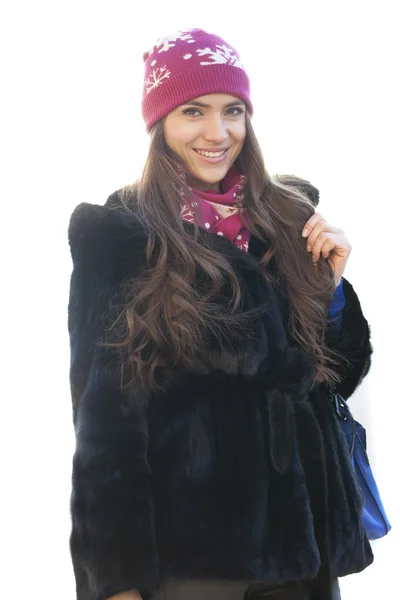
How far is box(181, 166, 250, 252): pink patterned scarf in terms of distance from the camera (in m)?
1.49

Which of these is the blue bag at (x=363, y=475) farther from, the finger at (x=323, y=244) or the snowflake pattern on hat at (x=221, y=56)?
the snowflake pattern on hat at (x=221, y=56)

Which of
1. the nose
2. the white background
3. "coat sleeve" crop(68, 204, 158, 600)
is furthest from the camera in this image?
the white background

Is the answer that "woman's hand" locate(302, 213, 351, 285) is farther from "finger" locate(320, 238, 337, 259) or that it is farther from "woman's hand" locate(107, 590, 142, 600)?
"woman's hand" locate(107, 590, 142, 600)

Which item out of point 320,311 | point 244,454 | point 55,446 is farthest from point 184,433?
point 55,446

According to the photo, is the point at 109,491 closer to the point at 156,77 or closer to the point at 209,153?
the point at 209,153

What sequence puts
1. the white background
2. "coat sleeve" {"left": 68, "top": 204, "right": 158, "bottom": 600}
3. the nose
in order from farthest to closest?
the white background
the nose
"coat sleeve" {"left": 68, "top": 204, "right": 158, "bottom": 600}

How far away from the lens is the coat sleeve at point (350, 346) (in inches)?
59.9

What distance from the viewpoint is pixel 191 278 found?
1.38 m

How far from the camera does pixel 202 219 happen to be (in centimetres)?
149

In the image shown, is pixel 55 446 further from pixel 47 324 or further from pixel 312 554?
pixel 312 554

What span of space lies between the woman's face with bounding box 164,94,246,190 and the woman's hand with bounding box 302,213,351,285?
24cm

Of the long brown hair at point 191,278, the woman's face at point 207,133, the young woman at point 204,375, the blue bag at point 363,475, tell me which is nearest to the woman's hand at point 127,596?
the young woman at point 204,375

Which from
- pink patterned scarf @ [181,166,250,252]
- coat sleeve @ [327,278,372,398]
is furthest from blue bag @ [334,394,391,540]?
pink patterned scarf @ [181,166,250,252]

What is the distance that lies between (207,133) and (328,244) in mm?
366
